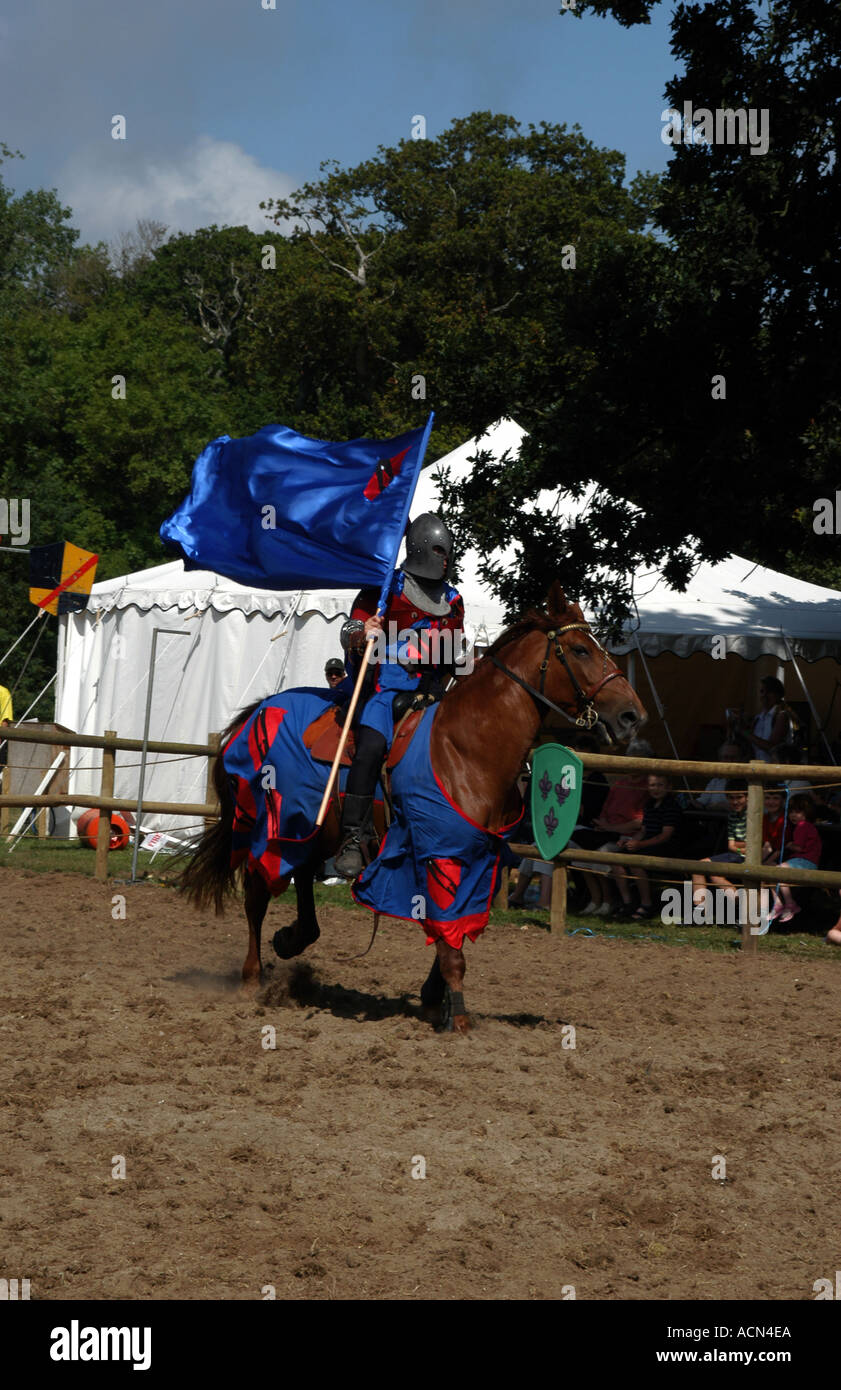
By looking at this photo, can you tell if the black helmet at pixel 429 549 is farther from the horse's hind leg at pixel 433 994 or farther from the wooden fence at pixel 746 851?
the wooden fence at pixel 746 851

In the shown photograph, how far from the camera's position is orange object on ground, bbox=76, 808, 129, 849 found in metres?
14.6

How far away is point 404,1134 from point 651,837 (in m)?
7.03

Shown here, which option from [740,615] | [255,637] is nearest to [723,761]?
[740,615]

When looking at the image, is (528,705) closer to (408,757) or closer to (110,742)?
(408,757)

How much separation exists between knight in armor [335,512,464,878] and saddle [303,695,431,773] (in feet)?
0.10

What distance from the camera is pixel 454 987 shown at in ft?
21.4

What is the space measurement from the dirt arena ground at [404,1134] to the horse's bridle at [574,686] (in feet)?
5.06

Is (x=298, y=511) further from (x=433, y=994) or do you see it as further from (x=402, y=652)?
(x=433, y=994)

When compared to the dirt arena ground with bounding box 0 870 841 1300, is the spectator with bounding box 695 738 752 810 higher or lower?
higher

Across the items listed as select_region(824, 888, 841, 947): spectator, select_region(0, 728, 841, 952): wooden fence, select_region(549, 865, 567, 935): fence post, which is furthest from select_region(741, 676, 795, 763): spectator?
select_region(549, 865, 567, 935): fence post

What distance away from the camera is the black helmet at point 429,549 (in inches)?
262

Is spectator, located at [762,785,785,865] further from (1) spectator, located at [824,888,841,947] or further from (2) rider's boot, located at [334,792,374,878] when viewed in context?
(2) rider's boot, located at [334,792,374,878]

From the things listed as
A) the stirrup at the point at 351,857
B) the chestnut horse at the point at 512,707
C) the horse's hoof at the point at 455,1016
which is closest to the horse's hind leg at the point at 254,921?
the stirrup at the point at 351,857
